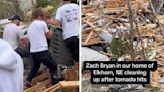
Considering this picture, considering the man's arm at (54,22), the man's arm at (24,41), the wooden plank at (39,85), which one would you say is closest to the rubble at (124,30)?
the man's arm at (54,22)

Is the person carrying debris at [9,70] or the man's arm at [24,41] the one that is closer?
the person carrying debris at [9,70]

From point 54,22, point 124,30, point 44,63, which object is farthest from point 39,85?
point 124,30

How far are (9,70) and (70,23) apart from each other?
6.41 feet

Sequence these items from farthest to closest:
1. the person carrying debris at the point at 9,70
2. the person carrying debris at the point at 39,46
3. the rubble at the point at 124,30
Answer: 1. the person carrying debris at the point at 39,46
2. the rubble at the point at 124,30
3. the person carrying debris at the point at 9,70

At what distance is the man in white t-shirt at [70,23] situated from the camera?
4.05 metres

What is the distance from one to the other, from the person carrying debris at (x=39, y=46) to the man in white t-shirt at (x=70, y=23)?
9 centimetres

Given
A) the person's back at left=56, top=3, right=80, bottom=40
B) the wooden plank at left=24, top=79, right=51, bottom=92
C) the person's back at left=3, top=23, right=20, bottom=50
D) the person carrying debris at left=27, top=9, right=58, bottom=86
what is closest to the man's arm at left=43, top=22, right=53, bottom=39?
the person carrying debris at left=27, top=9, right=58, bottom=86

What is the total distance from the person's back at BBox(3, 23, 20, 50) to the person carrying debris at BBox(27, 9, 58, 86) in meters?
0.10

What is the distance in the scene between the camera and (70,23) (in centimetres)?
408

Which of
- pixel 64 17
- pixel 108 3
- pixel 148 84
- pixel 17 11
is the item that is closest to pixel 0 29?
pixel 17 11

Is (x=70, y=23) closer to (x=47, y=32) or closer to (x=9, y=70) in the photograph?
(x=47, y=32)

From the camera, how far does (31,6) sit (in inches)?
160

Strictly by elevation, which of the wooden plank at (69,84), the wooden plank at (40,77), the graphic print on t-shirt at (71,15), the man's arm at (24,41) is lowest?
the wooden plank at (69,84)

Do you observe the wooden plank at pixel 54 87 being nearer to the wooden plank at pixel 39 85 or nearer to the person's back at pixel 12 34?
the wooden plank at pixel 39 85
